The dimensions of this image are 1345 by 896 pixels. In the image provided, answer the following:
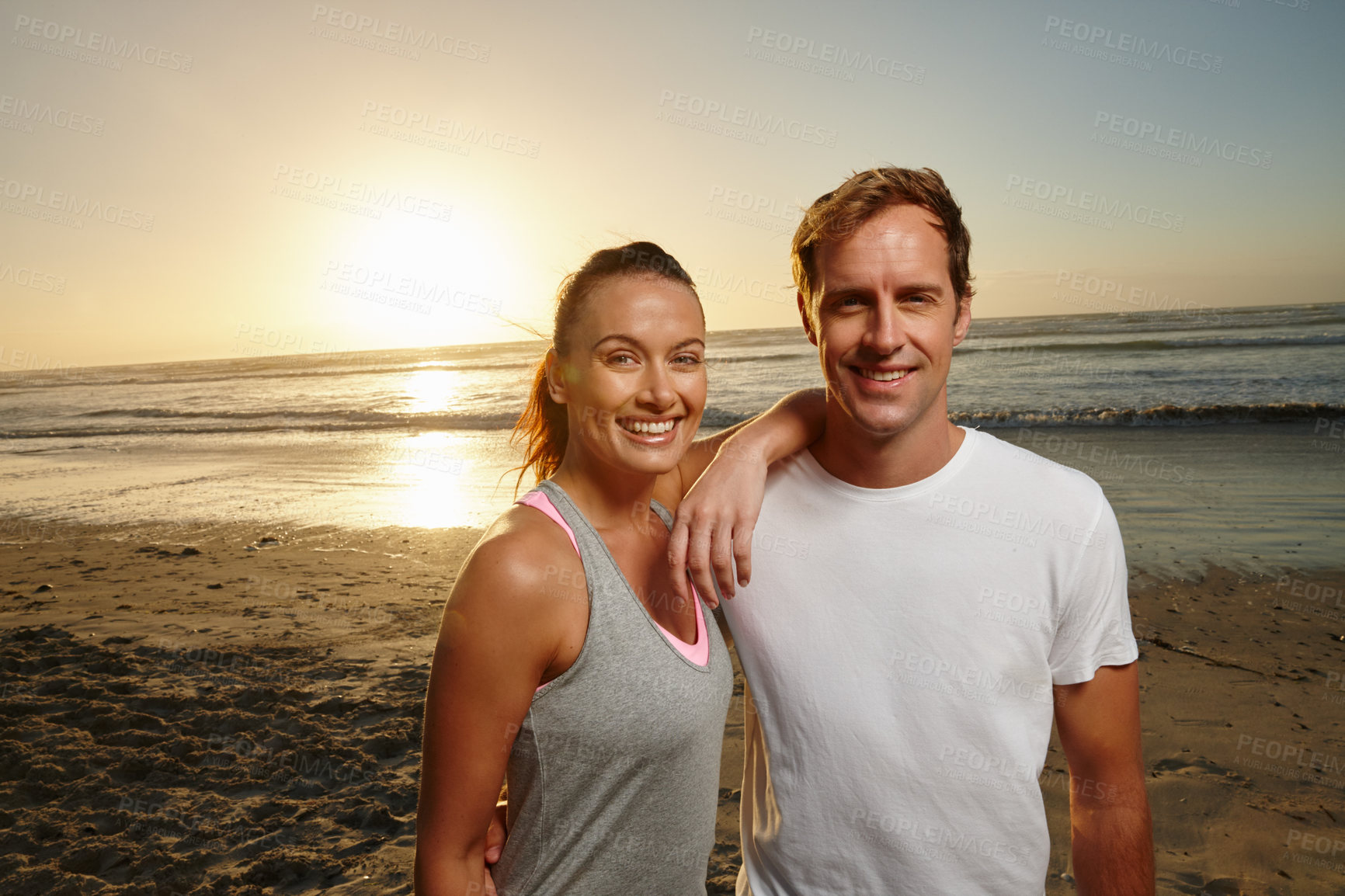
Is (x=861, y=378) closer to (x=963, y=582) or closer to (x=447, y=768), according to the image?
(x=963, y=582)

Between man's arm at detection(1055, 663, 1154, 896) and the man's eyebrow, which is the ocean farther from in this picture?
man's arm at detection(1055, 663, 1154, 896)

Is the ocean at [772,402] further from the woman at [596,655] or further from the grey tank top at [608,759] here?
the grey tank top at [608,759]

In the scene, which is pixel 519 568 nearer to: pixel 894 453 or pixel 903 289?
pixel 894 453

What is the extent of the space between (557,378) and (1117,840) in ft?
7.04

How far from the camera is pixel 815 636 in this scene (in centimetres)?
217

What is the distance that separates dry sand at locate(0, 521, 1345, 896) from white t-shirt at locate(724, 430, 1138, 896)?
1682mm

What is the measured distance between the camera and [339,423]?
20.3m

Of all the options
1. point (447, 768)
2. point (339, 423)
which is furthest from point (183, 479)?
point (447, 768)

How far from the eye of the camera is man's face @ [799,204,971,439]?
84.5 inches

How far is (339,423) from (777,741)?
67.2ft

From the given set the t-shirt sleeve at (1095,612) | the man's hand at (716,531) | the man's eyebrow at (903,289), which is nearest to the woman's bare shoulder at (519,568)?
the man's hand at (716,531)

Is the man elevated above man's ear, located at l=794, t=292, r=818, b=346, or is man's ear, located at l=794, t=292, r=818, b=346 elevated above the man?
man's ear, located at l=794, t=292, r=818, b=346

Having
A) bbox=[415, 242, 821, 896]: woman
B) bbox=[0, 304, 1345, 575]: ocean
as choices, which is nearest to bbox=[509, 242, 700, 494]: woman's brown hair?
bbox=[415, 242, 821, 896]: woman

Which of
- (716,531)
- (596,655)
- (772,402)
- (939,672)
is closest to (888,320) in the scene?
(716,531)
